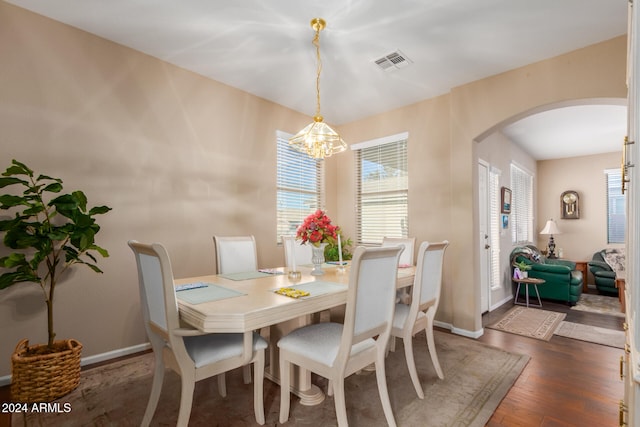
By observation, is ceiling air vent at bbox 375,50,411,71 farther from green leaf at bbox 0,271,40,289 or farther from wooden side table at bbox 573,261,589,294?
wooden side table at bbox 573,261,589,294

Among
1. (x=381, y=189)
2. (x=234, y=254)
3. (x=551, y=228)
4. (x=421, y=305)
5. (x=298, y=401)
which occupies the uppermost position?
(x=381, y=189)

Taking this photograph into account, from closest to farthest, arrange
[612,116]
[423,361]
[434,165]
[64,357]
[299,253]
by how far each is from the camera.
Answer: [64,357], [423,361], [299,253], [434,165], [612,116]

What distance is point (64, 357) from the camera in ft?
7.08

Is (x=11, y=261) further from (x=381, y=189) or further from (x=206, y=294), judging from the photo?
(x=381, y=189)

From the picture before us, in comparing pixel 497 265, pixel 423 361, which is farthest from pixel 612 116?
pixel 423 361

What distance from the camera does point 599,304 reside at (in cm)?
482

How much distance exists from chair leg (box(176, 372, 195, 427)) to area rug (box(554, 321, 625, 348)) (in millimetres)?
3815

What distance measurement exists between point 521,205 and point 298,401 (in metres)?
5.99

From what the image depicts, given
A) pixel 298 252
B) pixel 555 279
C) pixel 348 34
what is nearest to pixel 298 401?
pixel 298 252

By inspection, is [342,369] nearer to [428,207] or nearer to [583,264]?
[428,207]

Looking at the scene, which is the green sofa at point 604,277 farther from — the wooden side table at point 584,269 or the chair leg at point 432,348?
the chair leg at point 432,348

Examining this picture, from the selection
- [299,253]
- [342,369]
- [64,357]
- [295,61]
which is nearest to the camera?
[342,369]

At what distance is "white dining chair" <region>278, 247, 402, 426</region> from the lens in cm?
160

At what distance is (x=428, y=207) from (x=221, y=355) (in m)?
3.08
